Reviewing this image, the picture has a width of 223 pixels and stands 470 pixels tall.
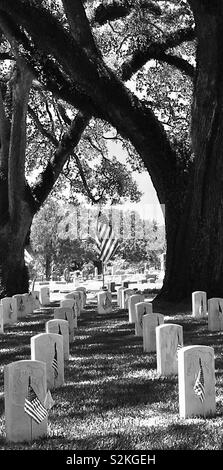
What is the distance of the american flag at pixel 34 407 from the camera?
4.92 m

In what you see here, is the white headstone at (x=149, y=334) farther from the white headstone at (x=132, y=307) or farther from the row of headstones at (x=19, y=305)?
the row of headstones at (x=19, y=305)

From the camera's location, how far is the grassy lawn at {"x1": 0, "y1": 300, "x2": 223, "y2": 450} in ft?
15.7

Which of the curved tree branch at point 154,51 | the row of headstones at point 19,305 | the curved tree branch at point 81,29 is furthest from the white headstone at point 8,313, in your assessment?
the curved tree branch at point 154,51

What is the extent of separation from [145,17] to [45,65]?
14.6 feet

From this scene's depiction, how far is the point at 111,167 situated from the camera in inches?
1098

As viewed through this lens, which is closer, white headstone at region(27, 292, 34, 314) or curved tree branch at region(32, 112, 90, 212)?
white headstone at region(27, 292, 34, 314)

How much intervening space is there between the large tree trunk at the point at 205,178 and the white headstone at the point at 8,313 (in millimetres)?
3586

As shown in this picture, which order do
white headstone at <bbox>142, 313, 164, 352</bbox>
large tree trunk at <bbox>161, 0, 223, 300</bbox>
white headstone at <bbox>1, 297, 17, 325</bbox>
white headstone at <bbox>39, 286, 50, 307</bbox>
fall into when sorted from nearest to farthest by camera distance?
white headstone at <bbox>142, 313, 164, 352</bbox> < white headstone at <bbox>1, 297, 17, 325</bbox> < large tree trunk at <bbox>161, 0, 223, 300</bbox> < white headstone at <bbox>39, 286, 50, 307</bbox>

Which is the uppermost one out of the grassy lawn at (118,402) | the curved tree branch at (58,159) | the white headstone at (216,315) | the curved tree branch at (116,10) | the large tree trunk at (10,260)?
the curved tree branch at (116,10)

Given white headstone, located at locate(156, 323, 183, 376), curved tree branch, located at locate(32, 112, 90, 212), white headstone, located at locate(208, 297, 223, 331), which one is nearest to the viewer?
white headstone, located at locate(156, 323, 183, 376)

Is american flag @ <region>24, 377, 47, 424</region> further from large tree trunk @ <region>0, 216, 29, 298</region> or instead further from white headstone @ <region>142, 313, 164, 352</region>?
large tree trunk @ <region>0, 216, 29, 298</region>

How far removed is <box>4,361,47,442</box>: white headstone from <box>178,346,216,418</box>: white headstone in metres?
1.27

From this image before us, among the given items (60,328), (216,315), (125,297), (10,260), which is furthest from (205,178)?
(10,260)

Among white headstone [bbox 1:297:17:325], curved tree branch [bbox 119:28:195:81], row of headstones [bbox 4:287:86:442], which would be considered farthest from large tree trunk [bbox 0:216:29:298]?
row of headstones [bbox 4:287:86:442]
